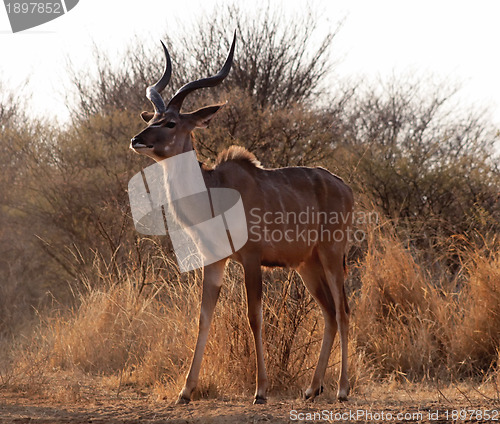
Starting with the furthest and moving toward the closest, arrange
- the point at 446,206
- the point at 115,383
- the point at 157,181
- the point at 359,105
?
the point at 359,105 < the point at 446,206 < the point at 157,181 < the point at 115,383

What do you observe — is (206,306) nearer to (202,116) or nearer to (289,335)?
(289,335)

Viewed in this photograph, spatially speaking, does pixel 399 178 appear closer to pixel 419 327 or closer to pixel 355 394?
pixel 419 327

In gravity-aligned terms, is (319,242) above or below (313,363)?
above

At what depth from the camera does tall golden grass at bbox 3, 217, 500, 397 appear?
16.5 feet

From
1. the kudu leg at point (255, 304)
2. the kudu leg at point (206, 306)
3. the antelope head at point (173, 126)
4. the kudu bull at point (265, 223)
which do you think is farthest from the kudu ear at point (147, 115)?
the kudu leg at point (255, 304)

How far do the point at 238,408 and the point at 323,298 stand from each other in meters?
1.15

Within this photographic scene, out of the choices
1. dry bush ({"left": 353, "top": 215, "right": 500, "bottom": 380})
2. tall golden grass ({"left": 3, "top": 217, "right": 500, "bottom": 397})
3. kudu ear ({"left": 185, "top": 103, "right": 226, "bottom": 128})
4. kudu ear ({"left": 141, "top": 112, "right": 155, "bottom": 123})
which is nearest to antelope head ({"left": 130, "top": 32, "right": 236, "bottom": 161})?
kudu ear ({"left": 185, "top": 103, "right": 226, "bottom": 128})

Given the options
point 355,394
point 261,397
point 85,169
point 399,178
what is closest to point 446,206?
point 399,178

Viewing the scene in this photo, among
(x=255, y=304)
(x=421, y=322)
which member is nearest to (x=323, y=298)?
(x=255, y=304)

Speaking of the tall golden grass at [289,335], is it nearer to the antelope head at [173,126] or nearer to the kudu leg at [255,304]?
the kudu leg at [255,304]

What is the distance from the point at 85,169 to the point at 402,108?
30.2ft

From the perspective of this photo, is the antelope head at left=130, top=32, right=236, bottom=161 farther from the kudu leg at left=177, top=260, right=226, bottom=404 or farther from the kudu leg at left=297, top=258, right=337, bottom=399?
the kudu leg at left=297, top=258, right=337, bottom=399

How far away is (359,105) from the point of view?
17.2m

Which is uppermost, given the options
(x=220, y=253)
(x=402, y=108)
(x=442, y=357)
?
(x=402, y=108)
